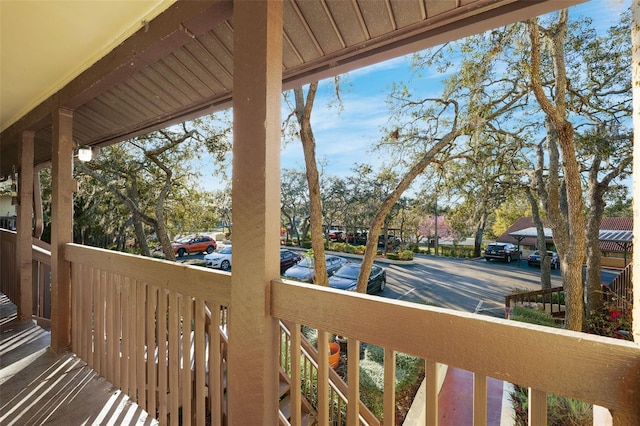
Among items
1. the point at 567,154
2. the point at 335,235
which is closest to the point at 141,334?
the point at 567,154

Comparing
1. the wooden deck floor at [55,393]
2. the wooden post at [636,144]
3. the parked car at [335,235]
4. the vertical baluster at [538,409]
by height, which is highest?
the wooden post at [636,144]

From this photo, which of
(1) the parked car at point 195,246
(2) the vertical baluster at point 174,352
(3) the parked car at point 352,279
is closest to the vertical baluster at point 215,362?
(2) the vertical baluster at point 174,352

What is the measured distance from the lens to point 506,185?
7152 millimetres

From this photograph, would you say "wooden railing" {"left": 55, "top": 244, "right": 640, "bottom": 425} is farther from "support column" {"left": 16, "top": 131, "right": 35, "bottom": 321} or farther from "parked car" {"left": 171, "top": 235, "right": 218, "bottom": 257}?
"parked car" {"left": 171, "top": 235, "right": 218, "bottom": 257}

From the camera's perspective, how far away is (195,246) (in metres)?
14.7

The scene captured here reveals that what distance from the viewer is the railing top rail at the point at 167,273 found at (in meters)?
1.28

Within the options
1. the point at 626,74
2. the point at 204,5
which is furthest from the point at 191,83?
the point at 626,74

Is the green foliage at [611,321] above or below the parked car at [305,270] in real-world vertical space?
below

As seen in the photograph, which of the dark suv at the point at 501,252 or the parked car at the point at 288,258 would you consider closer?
the parked car at the point at 288,258

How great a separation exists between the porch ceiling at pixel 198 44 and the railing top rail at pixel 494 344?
115cm

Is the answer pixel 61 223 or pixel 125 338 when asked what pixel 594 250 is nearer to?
pixel 125 338

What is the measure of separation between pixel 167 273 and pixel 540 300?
968cm

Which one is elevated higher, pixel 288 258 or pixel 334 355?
pixel 288 258

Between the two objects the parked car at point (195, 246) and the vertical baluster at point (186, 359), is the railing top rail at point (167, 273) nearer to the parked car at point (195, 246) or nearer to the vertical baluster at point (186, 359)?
the vertical baluster at point (186, 359)
